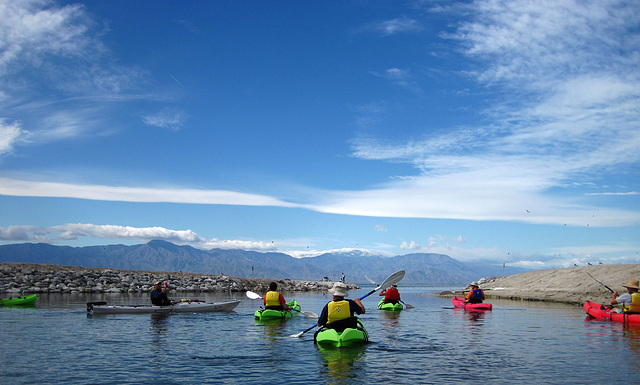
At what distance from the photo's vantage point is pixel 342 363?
47.7 ft

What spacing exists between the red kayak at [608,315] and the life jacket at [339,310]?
53.9 ft

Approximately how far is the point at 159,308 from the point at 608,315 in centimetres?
2645

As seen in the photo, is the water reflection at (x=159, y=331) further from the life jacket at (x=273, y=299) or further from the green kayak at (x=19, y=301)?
the green kayak at (x=19, y=301)

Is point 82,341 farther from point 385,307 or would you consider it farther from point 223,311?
point 385,307

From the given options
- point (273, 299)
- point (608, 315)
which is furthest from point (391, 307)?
point (608, 315)

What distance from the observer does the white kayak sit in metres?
28.2

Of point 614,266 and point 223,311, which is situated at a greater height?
point 614,266

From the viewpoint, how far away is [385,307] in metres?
37.0

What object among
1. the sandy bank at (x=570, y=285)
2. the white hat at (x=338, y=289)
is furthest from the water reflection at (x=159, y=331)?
the sandy bank at (x=570, y=285)

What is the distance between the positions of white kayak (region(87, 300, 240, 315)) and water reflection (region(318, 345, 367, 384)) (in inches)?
644

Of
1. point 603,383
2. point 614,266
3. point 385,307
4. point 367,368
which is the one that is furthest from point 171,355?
point 614,266

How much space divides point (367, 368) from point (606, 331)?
14.8 metres

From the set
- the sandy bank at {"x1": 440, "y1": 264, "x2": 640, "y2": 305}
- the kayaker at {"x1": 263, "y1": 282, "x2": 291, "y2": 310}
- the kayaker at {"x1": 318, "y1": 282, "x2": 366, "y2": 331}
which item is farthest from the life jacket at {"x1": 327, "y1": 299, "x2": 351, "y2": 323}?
the sandy bank at {"x1": 440, "y1": 264, "x2": 640, "y2": 305}

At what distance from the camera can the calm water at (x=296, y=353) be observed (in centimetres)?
1278
